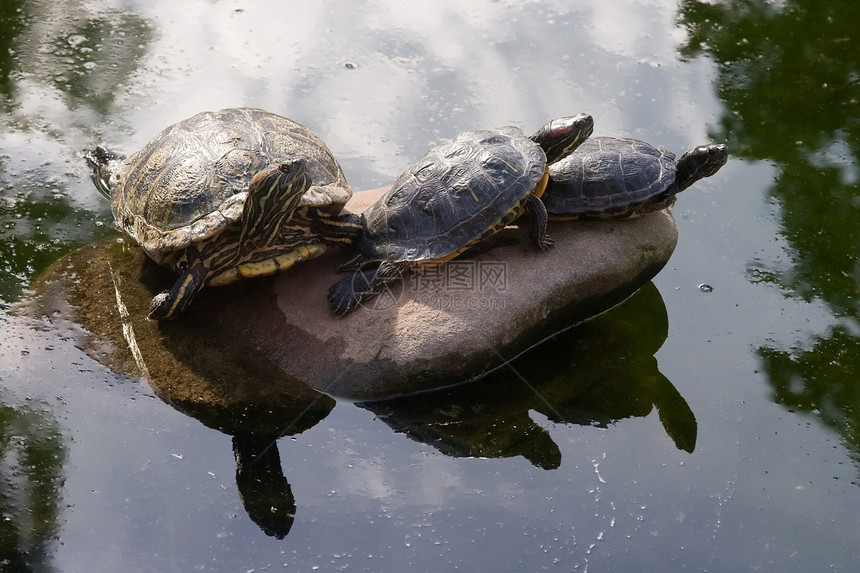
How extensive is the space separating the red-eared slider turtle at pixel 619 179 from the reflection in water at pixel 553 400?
714 mm

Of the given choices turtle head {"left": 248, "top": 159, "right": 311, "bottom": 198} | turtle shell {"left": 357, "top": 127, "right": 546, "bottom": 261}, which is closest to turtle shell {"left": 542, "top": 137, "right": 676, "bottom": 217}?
turtle shell {"left": 357, "top": 127, "right": 546, "bottom": 261}

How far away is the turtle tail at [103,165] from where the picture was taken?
5465mm

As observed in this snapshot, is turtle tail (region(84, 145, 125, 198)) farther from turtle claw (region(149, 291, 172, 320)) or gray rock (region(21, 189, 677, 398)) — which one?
turtle claw (region(149, 291, 172, 320))

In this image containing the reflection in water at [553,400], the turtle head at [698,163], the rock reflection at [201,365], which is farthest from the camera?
the turtle head at [698,163]

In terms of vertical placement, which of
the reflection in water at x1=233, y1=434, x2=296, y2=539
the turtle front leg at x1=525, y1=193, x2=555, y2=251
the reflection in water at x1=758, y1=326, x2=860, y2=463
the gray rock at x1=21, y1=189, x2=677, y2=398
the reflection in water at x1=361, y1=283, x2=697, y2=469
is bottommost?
the reflection in water at x1=758, y1=326, x2=860, y2=463

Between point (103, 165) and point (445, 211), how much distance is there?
98.9 inches

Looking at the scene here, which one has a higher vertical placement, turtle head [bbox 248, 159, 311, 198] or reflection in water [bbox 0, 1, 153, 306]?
turtle head [bbox 248, 159, 311, 198]

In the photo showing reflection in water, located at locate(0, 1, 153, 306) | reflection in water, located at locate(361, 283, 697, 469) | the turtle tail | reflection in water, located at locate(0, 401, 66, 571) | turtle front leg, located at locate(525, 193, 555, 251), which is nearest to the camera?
reflection in water, located at locate(0, 401, 66, 571)

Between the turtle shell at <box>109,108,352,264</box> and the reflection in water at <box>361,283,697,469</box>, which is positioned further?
the turtle shell at <box>109,108,352,264</box>

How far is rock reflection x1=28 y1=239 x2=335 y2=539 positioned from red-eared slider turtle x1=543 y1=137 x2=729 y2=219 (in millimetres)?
1880

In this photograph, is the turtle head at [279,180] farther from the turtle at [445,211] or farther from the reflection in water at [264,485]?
the reflection in water at [264,485]

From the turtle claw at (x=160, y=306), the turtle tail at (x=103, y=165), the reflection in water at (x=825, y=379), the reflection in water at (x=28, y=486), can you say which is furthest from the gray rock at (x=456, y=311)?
the turtle tail at (x=103, y=165)

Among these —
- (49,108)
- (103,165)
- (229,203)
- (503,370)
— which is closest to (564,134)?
(503,370)

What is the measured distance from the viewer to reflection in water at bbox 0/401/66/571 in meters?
3.44
